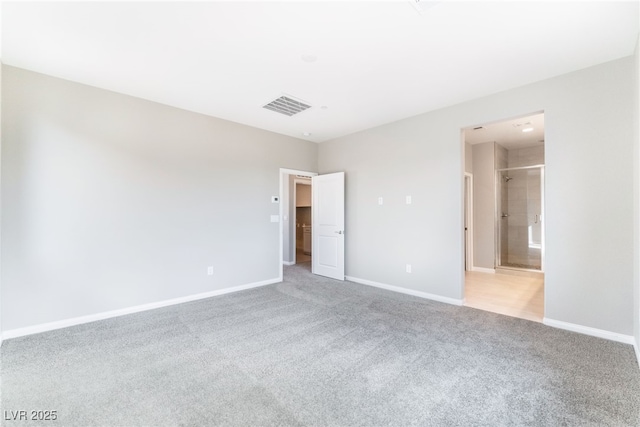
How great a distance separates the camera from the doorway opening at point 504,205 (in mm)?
5262

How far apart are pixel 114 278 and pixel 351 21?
12.3 ft

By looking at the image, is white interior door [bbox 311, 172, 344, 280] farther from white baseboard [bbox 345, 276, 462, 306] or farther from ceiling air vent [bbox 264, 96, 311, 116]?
ceiling air vent [bbox 264, 96, 311, 116]

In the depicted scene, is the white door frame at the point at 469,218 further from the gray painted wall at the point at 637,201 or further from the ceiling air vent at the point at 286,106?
the ceiling air vent at the point at 286,106

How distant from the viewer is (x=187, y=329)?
287cm

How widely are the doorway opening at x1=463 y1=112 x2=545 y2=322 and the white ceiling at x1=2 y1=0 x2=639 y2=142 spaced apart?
2.50 m

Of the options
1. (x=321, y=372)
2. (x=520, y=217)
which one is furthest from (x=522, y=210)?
(x=321, y=372)

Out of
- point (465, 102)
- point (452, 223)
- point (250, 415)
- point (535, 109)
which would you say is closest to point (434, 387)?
point (250, 415)

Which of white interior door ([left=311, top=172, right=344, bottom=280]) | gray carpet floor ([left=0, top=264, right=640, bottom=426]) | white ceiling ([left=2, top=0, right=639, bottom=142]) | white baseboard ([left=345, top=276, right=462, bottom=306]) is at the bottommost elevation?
gray carpet floor ([left=0, top=264, right=640, bottom=426])

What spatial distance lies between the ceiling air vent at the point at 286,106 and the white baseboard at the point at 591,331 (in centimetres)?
392

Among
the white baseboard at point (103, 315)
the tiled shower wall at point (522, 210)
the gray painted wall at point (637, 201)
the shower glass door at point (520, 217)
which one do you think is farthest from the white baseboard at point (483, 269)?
the white baseboard at point (103, 315)

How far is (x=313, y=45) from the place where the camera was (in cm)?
237

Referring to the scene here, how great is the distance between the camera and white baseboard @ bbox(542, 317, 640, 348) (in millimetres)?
2519

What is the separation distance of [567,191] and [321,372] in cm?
311

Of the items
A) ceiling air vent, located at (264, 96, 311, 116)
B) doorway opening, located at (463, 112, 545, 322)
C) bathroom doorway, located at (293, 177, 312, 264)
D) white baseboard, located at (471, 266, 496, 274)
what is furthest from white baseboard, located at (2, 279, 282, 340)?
white baseboard, located at (471, 266, 496, 274)
